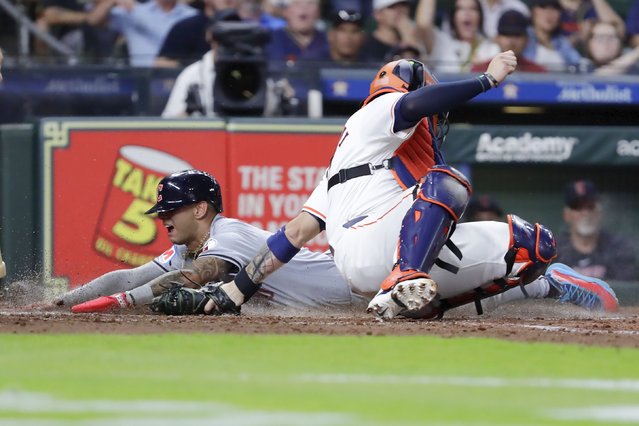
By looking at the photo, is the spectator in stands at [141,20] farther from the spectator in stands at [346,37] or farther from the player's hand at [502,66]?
the player's hand at [502,66]

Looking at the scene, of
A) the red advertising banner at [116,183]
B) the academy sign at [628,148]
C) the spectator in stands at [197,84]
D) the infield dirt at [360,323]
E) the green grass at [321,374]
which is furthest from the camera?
the spectator in stands at [197,84]

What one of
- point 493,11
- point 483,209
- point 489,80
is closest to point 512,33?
point 493,11

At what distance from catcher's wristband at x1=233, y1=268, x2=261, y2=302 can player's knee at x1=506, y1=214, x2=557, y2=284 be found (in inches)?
48.7

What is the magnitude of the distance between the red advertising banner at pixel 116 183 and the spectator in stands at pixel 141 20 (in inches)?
80.1

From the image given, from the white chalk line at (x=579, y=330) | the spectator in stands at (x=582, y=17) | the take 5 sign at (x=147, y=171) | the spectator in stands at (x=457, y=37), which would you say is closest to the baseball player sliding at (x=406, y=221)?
the white chalk line at (x=579, y=330)

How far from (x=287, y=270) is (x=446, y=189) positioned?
A: 3.84 feet

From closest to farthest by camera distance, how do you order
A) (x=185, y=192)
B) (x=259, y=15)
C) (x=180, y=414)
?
(x=180, y=414) < (x=185, y=192) < (x=259, y=15)

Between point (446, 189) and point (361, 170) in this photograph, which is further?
point (361, 170)

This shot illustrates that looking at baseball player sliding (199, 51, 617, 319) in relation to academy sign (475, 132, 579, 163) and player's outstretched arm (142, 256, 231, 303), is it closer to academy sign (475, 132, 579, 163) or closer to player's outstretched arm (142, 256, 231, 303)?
player's outstretched arm (142, 256, 231, 303)

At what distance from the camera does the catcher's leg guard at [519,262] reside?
583 cm

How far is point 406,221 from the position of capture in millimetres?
5492

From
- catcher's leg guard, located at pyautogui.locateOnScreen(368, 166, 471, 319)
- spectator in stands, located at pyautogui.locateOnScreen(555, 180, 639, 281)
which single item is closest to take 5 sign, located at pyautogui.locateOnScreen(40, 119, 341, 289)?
spectator in stands, located at pyautogui.locateOnScreen(555, 180, 639, 281)

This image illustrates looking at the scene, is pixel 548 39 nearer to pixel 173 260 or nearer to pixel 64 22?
pixel 64 22

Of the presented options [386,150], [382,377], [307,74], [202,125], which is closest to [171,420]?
[382,377]
